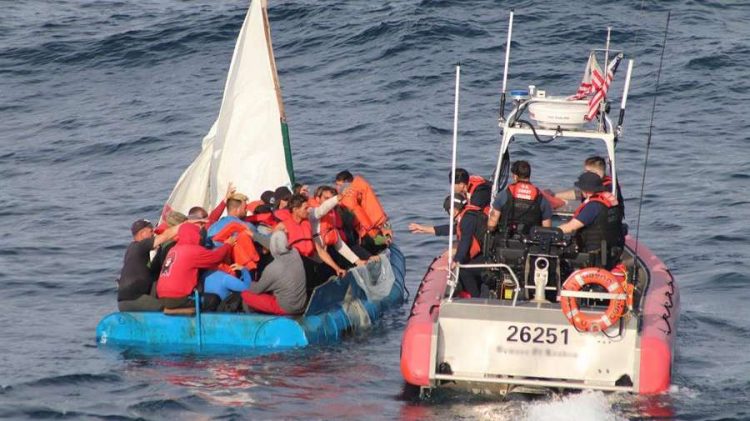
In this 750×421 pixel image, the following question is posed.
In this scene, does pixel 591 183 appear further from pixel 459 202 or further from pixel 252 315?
pixel 252 315

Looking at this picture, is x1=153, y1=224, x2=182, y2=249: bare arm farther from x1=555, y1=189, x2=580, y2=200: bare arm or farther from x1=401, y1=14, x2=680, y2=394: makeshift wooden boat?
x1=555, y1=189, x2=580, y2=200: bare arm

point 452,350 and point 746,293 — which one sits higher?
point 452,350

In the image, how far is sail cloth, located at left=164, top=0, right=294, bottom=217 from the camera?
16.3 m

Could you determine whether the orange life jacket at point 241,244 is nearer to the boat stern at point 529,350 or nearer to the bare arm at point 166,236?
the bare arm at point 166,236

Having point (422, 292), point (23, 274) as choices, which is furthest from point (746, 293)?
point (23, 274)

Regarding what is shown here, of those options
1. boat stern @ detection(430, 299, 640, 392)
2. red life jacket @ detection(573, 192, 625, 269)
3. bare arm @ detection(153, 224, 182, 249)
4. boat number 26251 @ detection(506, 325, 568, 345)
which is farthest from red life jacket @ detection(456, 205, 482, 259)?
bare arm @ detection(153, 224, 182, 249)

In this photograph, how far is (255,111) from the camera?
54.0 feet

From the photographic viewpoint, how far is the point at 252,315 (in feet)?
40.8

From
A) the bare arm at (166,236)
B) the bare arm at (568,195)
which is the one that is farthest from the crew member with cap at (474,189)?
the bare arm at (166,236)

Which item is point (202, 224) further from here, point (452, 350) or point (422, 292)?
point (452, 350)

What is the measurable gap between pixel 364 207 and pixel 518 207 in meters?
3.50

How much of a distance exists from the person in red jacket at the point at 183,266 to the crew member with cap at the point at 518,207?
287 centimetres

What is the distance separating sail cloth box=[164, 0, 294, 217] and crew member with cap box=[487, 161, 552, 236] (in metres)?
5.29

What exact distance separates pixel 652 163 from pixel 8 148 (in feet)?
37.9
